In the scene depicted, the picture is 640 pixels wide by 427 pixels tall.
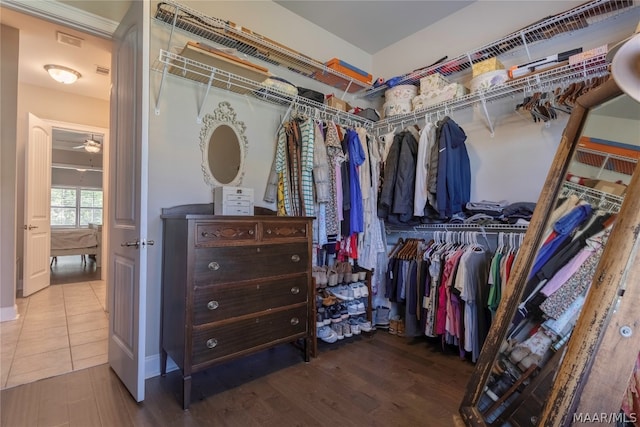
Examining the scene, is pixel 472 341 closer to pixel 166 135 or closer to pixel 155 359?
pixel 155 359

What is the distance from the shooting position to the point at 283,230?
2.05m

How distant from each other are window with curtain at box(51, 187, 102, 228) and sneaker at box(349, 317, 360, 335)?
971 cm

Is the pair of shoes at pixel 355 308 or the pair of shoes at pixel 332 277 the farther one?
the pair of shoes at pixel 355 308

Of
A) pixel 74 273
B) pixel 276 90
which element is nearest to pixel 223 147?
pixel 276 90

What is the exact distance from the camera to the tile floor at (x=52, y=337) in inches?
78.5

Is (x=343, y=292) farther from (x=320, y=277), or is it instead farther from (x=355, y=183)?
(x=355, y=183)

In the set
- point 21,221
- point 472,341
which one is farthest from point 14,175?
point 472,341

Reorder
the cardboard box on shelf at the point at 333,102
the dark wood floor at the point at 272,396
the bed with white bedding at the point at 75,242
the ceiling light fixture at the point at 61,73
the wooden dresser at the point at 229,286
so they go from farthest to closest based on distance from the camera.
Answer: the bed with white bedding at the point at 75,242
the ceiling light fixture at the point at 61,73
the cardboard box on shelf at the point at 333,102
the wooden dresser at the point at 229,286
the dark wood floor at the point at 272,396

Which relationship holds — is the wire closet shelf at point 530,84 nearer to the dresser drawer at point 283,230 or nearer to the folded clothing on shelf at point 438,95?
the folded clothing on shelf at point 438,95

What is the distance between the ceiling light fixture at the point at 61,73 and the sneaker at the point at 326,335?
3.98 metres

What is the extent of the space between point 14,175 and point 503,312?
4.20 metres

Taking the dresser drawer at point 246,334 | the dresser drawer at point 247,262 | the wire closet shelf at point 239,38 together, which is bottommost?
the dresser drawer at point 246,334

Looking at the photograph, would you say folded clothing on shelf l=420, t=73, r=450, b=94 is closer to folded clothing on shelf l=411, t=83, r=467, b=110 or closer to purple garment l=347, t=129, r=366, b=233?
folded clothing on shelf l=411, t=83, r=467, b=110

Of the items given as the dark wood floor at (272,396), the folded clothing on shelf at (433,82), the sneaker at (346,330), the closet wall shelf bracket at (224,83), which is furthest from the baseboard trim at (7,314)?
the folded clothing on shelf at (433,82)
